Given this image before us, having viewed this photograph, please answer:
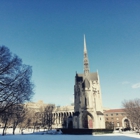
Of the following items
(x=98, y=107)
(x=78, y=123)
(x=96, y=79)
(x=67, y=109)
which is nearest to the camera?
(x=78, y=123)

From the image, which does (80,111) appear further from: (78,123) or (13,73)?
(13,73)

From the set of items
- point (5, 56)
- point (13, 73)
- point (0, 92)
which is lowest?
point (0, 92)

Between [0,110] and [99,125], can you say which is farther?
[99,125]

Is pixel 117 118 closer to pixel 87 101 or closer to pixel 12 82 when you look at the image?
pixel 87 101

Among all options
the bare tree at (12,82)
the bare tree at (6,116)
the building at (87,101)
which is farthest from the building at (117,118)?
the bare tree at (12,82)

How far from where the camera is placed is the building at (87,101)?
175 ft

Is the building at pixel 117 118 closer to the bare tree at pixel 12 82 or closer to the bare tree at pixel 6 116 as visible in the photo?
the bare tree at pixel 6 116

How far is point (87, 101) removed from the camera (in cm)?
5544

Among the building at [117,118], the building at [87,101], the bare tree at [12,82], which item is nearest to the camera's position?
the bare tree at [12,82]

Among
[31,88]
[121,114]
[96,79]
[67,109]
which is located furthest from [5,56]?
[67,109]

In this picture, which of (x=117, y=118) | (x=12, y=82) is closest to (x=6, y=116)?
(x=12, y=82)

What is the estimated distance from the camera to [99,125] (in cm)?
5366

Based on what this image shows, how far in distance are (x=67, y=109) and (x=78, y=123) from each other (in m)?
46.9

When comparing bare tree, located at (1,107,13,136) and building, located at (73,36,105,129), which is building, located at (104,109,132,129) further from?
bare tree, located at (1,107,13,136)
